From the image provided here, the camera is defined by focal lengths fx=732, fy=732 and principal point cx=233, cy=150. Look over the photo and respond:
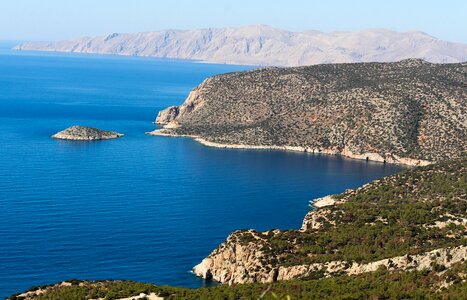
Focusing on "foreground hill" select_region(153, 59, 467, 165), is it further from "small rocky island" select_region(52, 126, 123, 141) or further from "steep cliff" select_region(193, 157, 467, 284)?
"steep cliff" select_region(193, 157, 467, 284)

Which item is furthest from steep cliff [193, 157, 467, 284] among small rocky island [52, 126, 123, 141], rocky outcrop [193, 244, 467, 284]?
small rocky island [52, 126, 123, 141]

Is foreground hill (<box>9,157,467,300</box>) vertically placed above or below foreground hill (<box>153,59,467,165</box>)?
below

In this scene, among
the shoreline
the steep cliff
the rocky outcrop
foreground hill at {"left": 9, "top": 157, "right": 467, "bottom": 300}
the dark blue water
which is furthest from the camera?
the shoreline

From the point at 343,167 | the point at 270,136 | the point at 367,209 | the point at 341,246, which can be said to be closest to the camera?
the point at 341,246

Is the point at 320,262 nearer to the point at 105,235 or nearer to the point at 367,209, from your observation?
the point at 367,209

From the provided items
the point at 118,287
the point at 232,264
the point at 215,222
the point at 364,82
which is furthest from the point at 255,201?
the point at 364,82

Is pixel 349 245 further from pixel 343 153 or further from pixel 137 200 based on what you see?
pixel 343 153

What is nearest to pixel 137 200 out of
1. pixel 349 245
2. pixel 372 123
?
pixel 349 245
